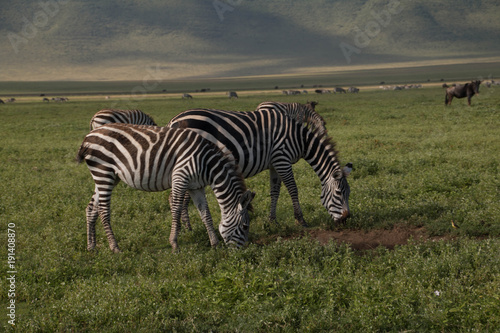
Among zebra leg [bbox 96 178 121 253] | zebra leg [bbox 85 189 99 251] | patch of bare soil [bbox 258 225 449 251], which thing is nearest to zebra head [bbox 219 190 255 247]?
patch of bare soil [bbox 258 225 449 251]

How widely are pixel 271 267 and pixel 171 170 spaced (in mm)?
2412

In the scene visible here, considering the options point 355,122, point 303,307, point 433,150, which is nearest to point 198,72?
point 355,122

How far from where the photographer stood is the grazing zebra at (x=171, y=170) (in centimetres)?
814

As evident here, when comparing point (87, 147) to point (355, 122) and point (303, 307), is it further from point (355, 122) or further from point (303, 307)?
point (355, 122)

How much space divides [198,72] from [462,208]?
6324 inches

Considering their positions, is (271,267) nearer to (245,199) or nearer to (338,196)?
(245,199)

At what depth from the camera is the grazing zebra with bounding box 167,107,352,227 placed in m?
9.21

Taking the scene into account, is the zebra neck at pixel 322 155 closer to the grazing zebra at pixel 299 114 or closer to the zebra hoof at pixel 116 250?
the grazing zebra at pixel 299 114

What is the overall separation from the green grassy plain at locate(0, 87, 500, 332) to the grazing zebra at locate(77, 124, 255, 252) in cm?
45

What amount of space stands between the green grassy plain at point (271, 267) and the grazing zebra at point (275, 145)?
64cm

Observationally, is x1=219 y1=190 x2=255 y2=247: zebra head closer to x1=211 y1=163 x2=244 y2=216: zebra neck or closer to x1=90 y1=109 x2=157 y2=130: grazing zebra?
x1=211 y1=163 x2=244 y2=216: zebra neck

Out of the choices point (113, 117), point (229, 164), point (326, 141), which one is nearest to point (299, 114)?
point (326, 141)

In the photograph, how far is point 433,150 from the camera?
17.1 meters

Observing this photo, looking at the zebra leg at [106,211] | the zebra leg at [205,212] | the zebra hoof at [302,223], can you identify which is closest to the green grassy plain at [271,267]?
the zebra hoof at [302,223]
